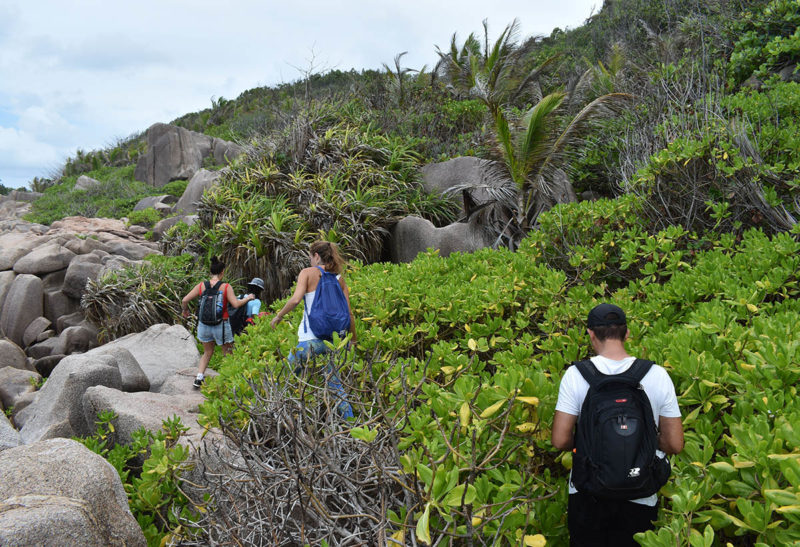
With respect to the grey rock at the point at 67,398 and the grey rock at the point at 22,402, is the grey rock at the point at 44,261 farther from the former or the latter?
the grey rock at the point at 67,398

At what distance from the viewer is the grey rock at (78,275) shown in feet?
41.3

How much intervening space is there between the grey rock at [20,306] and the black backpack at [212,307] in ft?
29.6

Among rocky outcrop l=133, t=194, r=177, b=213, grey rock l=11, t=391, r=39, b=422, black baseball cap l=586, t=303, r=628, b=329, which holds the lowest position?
grey rock l=11, t=391, r=39, b=422

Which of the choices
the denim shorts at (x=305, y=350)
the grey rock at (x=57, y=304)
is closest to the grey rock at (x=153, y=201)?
the grey rock at (x=57, y=304)

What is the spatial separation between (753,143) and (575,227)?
1.92 metres

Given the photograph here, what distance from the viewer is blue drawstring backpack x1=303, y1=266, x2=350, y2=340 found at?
4090mm

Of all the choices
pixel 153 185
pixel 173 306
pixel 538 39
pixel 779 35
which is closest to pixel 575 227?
pixel 779 35

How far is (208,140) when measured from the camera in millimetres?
29375

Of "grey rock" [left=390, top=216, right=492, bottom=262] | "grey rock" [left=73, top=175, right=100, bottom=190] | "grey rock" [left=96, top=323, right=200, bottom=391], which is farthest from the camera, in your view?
"grey rock" [left=73, top=175, right=100, bottom=190]

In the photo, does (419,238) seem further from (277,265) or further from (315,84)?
(315,84)

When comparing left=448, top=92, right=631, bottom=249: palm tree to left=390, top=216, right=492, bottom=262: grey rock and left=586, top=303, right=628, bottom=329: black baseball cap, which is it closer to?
left=390, top=216, right=492, bottom=262: grey rock

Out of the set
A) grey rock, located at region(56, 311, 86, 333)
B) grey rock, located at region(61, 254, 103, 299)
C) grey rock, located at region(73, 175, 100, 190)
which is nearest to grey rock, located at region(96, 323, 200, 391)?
grey rock, located at region(56, 311, 86, 333)

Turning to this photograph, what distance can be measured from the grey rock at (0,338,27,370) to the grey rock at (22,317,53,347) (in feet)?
7.93

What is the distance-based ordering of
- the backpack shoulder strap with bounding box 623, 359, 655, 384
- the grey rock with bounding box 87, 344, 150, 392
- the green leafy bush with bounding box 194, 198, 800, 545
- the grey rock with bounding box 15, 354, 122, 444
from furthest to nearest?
the grey rock with bounding box 87, 344, 150, 392 < the grey rock with bounding box 15, 354, 122, 444 < the backpack shoulder strap with bounding box 623, 359, 655, 384 < the green leafy bush with bounding box 194, 198, 800, 545
